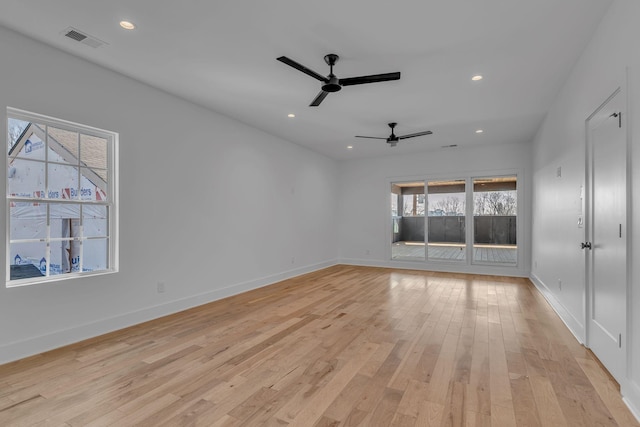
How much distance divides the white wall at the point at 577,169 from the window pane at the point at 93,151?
4.72 meters

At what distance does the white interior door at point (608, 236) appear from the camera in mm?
2223

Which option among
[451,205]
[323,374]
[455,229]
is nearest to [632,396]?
[323,374]

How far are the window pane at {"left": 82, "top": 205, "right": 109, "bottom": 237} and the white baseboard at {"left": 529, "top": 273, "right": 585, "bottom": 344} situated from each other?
5081mm

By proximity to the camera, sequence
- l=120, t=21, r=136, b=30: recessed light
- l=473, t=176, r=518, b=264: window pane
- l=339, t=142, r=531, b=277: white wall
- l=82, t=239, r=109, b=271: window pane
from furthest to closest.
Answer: l=473, t=176, r=518, b=264: window pane
l=339, t=142, r=531, b=277: white wall
l=82, t=239, r=109, b=271: window pane
l=120, t=21, r=136, b=30: recessed light

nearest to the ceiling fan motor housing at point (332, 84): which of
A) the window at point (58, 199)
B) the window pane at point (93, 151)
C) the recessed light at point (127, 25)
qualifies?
the recessed light at point (127, 25)

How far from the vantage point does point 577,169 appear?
128 inches

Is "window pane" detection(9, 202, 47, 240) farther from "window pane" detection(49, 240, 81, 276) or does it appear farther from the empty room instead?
"window pane" detection(49, 240, 81, 276)

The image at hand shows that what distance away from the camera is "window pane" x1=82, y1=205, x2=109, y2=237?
3.32 metres

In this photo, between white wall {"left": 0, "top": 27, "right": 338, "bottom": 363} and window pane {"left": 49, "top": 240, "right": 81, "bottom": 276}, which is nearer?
white wall {"left": 0, "top": 27, "right": 338, "bottom": 363}

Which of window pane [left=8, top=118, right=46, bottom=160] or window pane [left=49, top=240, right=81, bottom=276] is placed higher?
window pane [left=8, top=118, right=46, bottom=160]

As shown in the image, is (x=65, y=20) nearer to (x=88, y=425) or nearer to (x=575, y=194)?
(x=88, y=425)

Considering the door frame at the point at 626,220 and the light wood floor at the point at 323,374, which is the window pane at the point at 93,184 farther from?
the door frame at the point at 626,220

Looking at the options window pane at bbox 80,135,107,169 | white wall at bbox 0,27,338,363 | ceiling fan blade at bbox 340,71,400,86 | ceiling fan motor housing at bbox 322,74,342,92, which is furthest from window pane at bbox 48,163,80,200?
ceiling fan blade at bbox 340,71,400,86

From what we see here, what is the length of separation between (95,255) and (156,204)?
0.87 m
